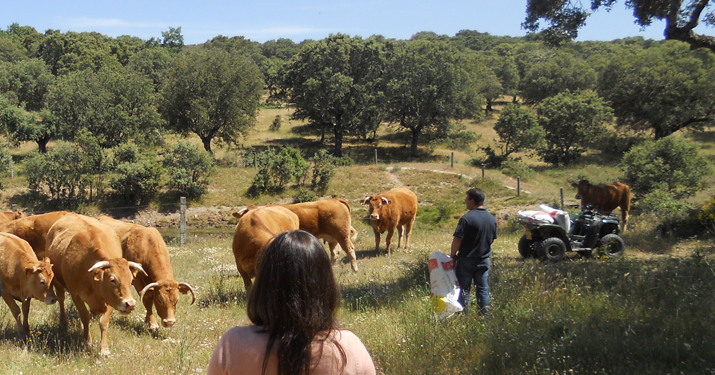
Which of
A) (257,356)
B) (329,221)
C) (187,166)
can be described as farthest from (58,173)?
(257,356)

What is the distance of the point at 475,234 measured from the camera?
6656 mm

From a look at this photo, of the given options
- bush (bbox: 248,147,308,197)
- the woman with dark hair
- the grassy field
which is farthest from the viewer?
bush (bbox: 248,147,308,197)

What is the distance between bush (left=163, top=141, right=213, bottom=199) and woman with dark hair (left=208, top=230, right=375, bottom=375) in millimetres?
28913

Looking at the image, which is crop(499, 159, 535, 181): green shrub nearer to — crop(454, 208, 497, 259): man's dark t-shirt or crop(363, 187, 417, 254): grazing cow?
crop(363, 187, 417, 254): grazing cow

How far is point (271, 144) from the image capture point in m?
45.4

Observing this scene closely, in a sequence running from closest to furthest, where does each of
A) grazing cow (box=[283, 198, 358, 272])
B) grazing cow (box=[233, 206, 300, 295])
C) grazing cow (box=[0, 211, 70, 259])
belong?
grazing cow (box=[233, 206, 300, 295]) → grazing cow (box=[0, 211, 70, 259]) → grazing cow (box=[283, 198, 358, 272])

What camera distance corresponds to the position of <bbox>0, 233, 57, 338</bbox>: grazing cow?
23.3 feet

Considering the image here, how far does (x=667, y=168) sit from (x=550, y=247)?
52.7 feet


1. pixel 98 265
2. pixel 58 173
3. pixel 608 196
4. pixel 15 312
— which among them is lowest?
pixel 58 173

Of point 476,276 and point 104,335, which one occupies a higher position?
point 476,276

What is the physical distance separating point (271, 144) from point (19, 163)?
18.8 meters

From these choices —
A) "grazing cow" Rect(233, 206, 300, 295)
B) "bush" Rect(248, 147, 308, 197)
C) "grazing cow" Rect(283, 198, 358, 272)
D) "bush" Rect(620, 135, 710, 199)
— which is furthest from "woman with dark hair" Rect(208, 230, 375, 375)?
"bush" Rect(248, 147, 308, 197)

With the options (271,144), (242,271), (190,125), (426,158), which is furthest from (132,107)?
(242,271)

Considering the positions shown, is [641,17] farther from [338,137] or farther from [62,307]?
[338,137]
